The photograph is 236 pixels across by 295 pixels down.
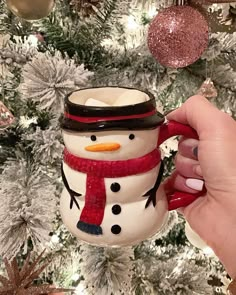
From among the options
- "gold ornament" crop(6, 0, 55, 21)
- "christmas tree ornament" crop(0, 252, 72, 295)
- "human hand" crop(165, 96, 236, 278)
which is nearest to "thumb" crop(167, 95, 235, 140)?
"human hand" crop(165, 96, 236, 278)

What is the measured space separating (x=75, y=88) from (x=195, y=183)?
296 millimetres

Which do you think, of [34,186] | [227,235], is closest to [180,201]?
[227,235]

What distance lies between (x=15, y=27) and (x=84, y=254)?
1.47 feet

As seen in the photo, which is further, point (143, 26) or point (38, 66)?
point (143, 26)

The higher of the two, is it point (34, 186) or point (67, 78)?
point (67, 78)

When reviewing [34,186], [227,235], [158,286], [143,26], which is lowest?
[158,286]

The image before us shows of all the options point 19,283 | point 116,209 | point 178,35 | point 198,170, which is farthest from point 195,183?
point 19,283

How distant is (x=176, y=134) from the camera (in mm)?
605

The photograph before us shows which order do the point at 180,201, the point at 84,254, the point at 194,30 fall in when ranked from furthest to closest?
the point at 84,254, the point at 194,30, the point at 180,201

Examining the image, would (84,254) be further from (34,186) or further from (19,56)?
(19,56)

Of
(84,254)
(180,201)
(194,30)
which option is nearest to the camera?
(180,201)

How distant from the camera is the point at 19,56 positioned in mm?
833

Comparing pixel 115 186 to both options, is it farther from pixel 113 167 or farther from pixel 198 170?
pixel 198 170

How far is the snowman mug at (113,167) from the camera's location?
54 cm
